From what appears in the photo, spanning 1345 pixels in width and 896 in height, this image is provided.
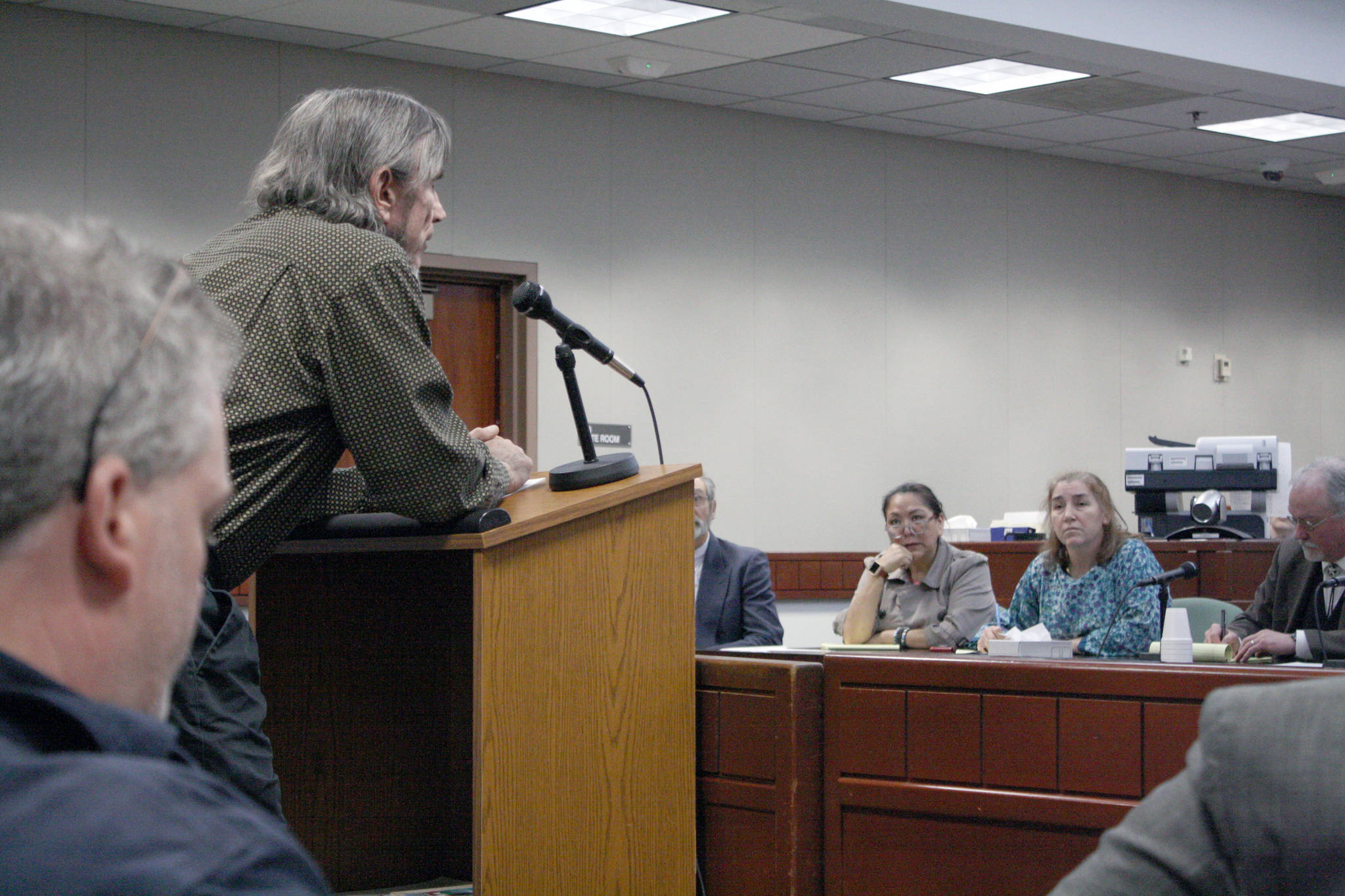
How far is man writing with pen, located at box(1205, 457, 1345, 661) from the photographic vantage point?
3.74 meters

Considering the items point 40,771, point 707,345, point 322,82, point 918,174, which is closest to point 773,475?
point 707,345

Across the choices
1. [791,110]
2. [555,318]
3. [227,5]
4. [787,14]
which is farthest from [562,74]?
[555,318]

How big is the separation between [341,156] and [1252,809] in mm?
1588

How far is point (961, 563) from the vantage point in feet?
15.3

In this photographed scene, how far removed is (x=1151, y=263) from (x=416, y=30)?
495 centimetres

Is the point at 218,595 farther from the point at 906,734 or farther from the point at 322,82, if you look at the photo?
the point at 322,82

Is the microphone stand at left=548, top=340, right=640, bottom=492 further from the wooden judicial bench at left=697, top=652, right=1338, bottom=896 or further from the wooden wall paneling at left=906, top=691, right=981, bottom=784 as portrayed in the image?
the wooden wall paneling at left=906, top=691, right=981, bottom=784

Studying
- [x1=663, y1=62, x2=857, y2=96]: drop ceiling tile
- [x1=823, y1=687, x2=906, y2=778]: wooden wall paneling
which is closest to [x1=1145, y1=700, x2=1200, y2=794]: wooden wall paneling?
[x1=823, y1=687, x2=906, y2=778]: wooden wall paneling

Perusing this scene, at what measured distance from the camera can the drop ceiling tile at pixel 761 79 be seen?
21.9 ft

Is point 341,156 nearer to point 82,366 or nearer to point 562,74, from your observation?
point 82,366

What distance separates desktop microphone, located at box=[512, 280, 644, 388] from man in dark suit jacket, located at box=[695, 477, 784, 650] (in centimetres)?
221

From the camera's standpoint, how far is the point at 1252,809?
0.68m

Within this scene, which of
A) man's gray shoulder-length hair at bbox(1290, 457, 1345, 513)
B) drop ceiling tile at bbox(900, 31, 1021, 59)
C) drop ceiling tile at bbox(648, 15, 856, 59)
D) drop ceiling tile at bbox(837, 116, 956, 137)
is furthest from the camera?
drop ceiling tile at bbox(837, 116, 956, 137)

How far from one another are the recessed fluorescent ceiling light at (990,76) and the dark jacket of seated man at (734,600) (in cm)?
315
